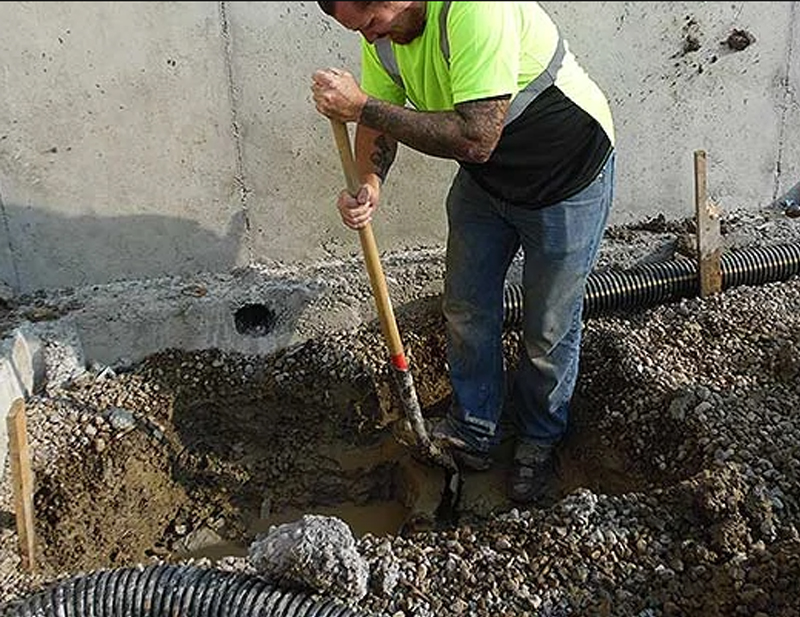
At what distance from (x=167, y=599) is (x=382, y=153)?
1.39 meters

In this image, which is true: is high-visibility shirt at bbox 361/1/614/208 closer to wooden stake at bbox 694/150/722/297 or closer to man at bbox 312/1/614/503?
man at bbox 312/1/614/503

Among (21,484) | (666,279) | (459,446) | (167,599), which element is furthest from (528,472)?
(21,484)

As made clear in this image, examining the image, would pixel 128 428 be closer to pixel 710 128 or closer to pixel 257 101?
pixel 257 101

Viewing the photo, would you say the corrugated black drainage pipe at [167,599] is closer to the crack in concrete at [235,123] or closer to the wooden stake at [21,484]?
the wooden stake at [21,484]

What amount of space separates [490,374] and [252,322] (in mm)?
923

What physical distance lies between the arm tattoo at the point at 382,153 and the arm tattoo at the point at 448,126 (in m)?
0.37

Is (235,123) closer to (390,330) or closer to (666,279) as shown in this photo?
(390,330)

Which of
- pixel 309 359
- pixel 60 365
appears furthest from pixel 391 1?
pixel 60 365

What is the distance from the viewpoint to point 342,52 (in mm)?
3217

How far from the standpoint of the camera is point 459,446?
3.32 m

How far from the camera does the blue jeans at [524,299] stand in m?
2.77

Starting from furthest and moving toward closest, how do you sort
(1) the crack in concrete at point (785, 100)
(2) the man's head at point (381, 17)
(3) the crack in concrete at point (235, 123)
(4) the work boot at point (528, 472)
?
(1) the crack in concrete at point (785, 100) → (4) the work boot at point (528, 472) → (3) the crack in concrete at point (235, 123) → (2) the man's head at point (381, 17)

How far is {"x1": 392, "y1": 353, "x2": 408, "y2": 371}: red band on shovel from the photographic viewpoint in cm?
296

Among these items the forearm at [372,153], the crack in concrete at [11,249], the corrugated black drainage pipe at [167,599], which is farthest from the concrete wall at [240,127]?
the corrugated black drainage pipe at [167,599]
